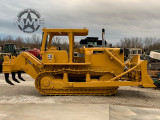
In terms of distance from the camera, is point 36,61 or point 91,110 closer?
point 91,110

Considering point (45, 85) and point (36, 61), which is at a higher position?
point (36, 61)

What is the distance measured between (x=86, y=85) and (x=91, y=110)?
1968 millimetres

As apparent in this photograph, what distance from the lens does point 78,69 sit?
854 centimetres

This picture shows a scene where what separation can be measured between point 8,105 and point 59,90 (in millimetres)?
2230

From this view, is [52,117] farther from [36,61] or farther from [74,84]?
[36,61]

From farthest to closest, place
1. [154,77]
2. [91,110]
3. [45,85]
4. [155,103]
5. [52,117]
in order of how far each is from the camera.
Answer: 1. [154,77]
2. [45,85]
3. [155,103]
4. [91,110]
5. [52,117]

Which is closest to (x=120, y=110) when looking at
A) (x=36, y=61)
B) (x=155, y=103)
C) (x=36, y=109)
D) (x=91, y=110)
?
(x=91, y=110)

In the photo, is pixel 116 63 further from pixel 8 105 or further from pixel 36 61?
pixel 8 105

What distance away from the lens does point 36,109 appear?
6.25 meters

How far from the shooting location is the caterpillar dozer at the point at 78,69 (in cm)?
813

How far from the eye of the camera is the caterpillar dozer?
8.13 m

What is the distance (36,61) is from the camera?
8633 mm

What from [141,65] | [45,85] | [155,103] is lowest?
[155,103]

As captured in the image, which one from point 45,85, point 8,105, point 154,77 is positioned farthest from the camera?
point 154,77
